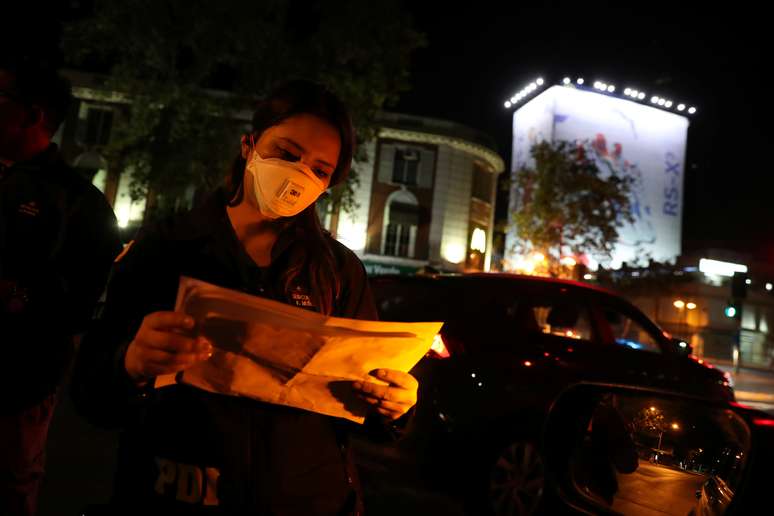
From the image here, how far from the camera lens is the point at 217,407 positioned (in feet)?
4.25

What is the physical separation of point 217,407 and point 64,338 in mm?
1122

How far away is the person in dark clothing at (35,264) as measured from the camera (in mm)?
1901

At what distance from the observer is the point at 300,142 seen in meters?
1.64

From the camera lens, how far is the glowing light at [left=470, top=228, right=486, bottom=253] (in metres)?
27.9

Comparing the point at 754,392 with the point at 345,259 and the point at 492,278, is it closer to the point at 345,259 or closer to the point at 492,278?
the point at 492,278

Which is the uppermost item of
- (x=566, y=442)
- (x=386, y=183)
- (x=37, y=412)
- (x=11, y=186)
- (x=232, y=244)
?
(x=386, y=183)

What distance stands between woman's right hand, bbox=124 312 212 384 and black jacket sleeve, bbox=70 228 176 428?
18 centimetres

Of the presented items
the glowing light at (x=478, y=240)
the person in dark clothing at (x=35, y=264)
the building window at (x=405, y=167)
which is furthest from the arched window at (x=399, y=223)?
the person in dark clothing at (x=35, y=264)

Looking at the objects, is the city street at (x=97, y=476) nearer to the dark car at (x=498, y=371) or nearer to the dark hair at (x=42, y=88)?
the dark car at (x=498, y=371)

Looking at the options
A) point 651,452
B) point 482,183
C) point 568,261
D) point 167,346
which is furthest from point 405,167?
point 167,346

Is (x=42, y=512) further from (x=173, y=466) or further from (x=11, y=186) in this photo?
(x=173, y=466)

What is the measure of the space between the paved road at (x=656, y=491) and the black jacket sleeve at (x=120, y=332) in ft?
4.41

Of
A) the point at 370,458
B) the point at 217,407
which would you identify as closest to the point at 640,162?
the point at 370,458

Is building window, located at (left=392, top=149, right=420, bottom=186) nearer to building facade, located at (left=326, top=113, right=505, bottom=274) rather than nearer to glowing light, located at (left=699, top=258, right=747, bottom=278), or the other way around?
building facade, located at (left=326, top=113, right=505, bottom=274)
